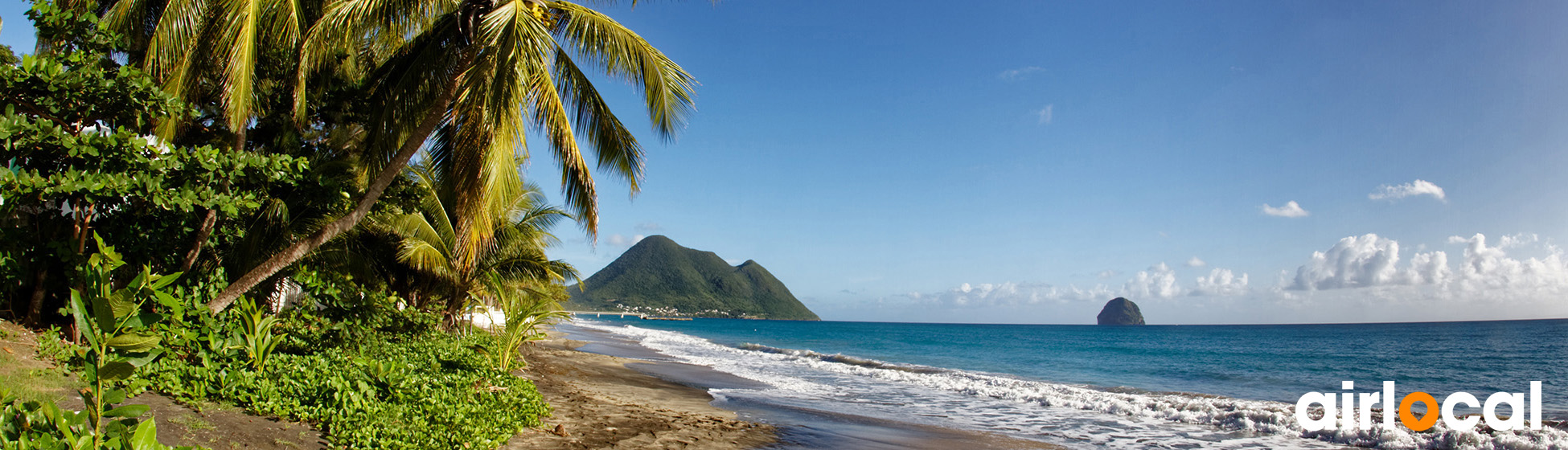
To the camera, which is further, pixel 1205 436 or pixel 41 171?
pixel 1205 436

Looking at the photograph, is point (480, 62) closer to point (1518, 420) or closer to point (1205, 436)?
point (1205, 436)

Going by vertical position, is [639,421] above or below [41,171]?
below

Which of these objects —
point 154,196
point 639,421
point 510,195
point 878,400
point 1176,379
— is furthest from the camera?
point 1176,379

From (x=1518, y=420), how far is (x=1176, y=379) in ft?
40.3

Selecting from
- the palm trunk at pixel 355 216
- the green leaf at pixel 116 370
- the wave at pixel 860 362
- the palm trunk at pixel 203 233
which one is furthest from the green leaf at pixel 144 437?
the wave at pixel 860 362

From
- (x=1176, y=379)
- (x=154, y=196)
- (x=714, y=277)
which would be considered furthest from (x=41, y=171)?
Answer: (x=714, y=277)

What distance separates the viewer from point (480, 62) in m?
5.91

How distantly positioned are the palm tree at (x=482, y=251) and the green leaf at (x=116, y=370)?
7326 mm

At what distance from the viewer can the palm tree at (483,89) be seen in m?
5.94

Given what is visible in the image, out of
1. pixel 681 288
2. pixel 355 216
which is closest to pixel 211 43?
pixel 355 216

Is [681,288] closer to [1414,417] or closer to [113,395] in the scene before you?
[1414,417]

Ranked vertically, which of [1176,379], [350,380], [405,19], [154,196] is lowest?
[1176,379]

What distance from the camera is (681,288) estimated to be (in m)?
139

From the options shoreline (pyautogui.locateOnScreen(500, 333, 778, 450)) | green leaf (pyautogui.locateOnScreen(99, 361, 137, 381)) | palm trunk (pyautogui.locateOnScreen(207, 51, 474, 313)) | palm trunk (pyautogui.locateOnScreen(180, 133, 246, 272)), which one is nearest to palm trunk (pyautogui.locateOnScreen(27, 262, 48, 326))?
palm trunk (pyautogui.locateOnScreen(180, 133, 246, 272))
